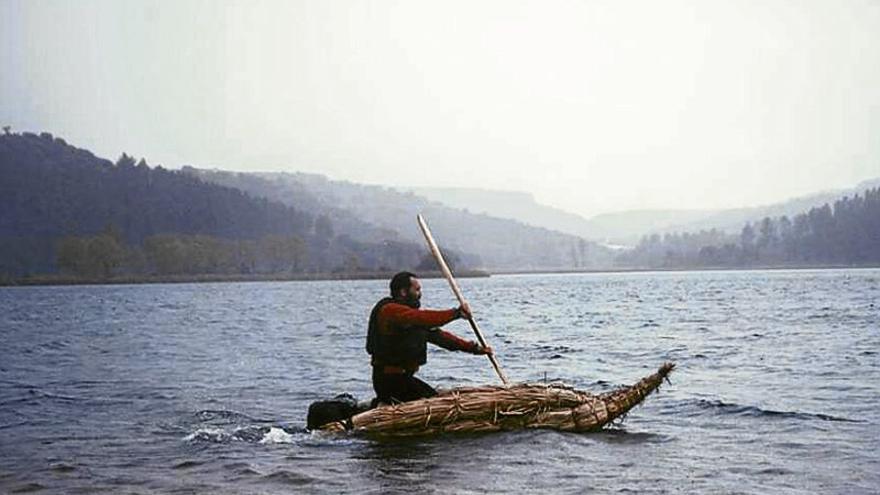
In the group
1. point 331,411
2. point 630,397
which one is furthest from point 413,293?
point 630,397

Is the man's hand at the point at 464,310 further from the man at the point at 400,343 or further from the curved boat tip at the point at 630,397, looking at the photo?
the curved boat tip at the point at 630,397

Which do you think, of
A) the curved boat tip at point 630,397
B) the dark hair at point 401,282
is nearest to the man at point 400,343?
the dark hair at point 401,282

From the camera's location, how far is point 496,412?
16.1 meters

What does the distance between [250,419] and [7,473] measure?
18.5 ft

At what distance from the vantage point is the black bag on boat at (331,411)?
52.9 feet

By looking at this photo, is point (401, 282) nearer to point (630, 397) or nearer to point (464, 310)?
point (464, 310)

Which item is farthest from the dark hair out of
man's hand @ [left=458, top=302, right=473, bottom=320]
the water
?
the water

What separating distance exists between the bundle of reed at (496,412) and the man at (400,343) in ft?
1.45

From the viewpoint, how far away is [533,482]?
1333 centimetres

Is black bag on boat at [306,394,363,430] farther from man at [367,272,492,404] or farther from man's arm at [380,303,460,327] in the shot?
man's arm at [380,303,460,327]

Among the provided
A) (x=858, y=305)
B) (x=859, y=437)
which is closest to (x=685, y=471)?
(x=859, y=437)

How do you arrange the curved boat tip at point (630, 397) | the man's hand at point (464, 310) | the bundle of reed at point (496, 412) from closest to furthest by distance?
1. the man's hand at point (464, 310)
2. the bundle of reed at point (496, 412)
3. the curved boat tip at point (630, 397)

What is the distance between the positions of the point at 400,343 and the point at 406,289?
849mm

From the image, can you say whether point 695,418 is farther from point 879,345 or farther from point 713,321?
point 713,321
